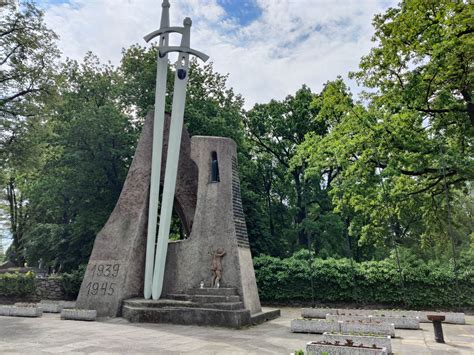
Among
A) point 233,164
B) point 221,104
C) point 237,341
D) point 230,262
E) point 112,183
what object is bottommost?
point 237,341

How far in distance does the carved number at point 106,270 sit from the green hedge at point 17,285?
7.56 metres

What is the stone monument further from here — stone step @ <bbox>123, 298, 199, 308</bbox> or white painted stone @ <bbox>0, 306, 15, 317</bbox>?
white painted stone @ <bbox>0, 306, 15, 317</bbox>

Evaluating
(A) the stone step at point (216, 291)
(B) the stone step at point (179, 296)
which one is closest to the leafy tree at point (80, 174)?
(B) the stone step at point (179, 296)

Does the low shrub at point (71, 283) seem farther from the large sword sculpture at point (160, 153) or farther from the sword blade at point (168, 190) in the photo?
the sword blade at point (168, 190)

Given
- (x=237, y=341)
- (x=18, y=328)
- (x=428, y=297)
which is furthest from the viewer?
(x=428, y=297)

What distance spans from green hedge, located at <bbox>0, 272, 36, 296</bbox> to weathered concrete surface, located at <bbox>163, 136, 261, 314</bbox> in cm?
972

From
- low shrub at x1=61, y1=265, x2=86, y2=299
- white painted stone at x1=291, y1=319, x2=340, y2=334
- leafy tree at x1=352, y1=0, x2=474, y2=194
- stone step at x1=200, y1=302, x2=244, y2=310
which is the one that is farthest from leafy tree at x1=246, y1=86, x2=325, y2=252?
white painted stone at x1=291, y1=319, x2=340, y2=334

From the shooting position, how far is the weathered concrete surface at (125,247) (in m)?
12.8

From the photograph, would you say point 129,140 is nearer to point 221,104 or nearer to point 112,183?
point 112,183

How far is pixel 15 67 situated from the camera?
626 inches

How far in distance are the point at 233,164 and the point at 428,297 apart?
10.1 meters

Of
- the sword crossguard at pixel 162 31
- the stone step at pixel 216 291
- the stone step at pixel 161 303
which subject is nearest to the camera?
the stone step at pixel 161 303

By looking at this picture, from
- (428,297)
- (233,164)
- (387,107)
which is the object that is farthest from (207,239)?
(428,297)

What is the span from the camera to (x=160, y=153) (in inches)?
523
